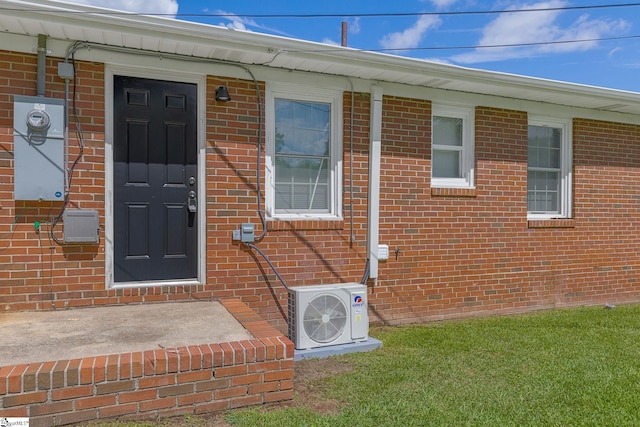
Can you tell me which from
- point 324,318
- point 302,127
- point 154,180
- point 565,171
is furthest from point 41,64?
point 565,171

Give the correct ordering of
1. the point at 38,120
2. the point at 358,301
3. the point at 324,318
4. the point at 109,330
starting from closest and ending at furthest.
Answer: the point at 109,330
the point at 38,120
the point at 324,318
the point at 358,301

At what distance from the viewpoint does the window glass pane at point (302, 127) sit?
5246 millimetres

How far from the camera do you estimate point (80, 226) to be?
170 inches

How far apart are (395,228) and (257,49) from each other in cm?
254

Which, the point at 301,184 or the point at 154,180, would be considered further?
the point at 301,184

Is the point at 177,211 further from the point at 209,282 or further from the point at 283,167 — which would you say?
the point at 283,167

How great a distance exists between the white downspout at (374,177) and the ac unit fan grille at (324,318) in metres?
0.99

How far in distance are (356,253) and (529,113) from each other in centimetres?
314

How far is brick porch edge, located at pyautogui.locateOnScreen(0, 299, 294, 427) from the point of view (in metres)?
2.72

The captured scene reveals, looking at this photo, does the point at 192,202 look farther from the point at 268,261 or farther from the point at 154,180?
the point at 268,261

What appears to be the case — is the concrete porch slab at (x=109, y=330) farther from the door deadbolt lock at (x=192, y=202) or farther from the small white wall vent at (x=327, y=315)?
the door deadbolt lock at (x=192, y=202)

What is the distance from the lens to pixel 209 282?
15.9 feet

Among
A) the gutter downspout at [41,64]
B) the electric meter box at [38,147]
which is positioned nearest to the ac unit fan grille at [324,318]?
the electric meter box at [38,147]

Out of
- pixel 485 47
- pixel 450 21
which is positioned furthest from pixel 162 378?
pixel 450 21
